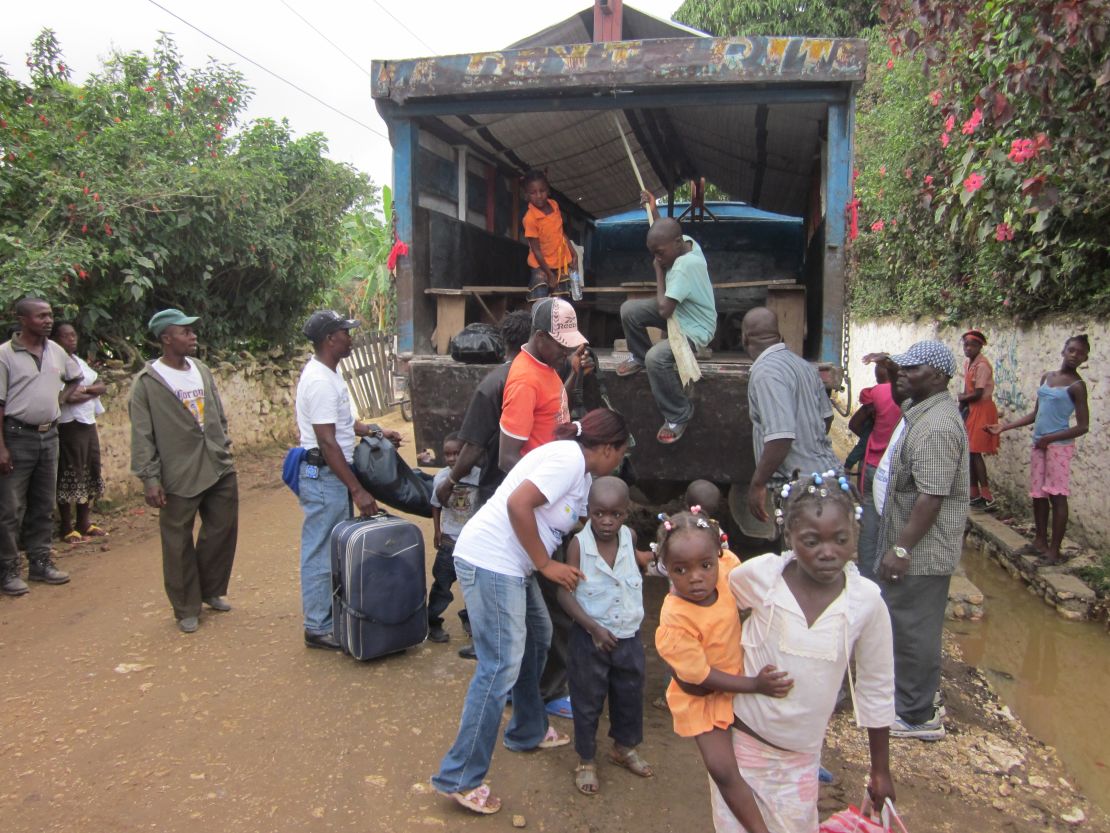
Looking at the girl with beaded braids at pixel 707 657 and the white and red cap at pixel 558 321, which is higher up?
the white and red cap at pixel 558 321

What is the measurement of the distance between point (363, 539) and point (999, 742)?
2.76 metres

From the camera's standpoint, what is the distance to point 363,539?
3.49 meters

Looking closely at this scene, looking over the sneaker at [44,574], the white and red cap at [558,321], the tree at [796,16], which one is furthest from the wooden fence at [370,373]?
the tree at [796,16]

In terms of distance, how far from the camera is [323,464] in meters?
3.76

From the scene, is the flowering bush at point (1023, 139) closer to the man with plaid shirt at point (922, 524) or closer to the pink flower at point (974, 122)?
the pink flower at point (974, 122)

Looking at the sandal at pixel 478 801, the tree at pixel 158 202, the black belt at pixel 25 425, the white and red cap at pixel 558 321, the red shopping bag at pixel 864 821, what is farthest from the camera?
the tree at pixel 158 202

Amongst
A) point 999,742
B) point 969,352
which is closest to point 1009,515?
point 969,352

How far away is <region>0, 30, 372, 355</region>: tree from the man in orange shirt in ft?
12.9

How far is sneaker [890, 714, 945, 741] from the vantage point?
121 inches

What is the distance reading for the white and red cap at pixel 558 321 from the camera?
290 centimetres

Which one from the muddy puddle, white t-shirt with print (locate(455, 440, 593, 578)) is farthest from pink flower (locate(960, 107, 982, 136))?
white t-shirt with print (locate(455, 440, 593, 578))

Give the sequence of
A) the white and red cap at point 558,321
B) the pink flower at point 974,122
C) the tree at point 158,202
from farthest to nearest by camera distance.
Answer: the tree at point 158,202 < the pink flower at point 974,122 < the white and red cap at point 558,321

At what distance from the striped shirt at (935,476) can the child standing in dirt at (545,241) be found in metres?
3.14

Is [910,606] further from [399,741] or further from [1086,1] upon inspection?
[1086,1]
